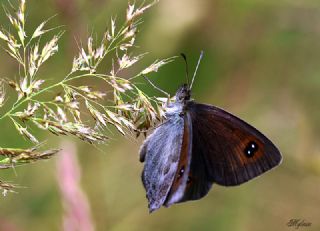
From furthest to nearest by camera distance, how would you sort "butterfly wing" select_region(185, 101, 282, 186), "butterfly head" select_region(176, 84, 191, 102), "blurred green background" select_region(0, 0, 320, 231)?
"blurred green background" select_region(0, 0, 320, 231) < "butterfly head" select_region(176, 84, 191, 102) < "butterfly wing" select_region(185, 101, 282, 186)

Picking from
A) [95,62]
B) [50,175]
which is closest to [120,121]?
[95,62]

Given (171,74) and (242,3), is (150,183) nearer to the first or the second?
(171,74)

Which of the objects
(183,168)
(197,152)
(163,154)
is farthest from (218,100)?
(183,168)

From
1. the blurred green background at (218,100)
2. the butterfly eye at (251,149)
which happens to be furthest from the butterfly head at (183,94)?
the blurred green background at (218,100)

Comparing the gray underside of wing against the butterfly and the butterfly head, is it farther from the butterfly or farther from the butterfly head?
the butterfly head

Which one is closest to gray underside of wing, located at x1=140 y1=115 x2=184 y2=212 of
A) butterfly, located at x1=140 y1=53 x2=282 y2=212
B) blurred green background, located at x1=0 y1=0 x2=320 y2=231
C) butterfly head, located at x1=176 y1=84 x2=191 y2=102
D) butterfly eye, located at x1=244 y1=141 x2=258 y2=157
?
butterfly, located at x1=140 y1=53 x2=282 y2=212

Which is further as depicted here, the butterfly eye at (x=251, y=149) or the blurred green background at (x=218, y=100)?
the blurred green background at (x=218, y=100)

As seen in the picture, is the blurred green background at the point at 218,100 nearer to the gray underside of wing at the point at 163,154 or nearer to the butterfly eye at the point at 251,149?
the gray underside of wing at the point at 163,154
